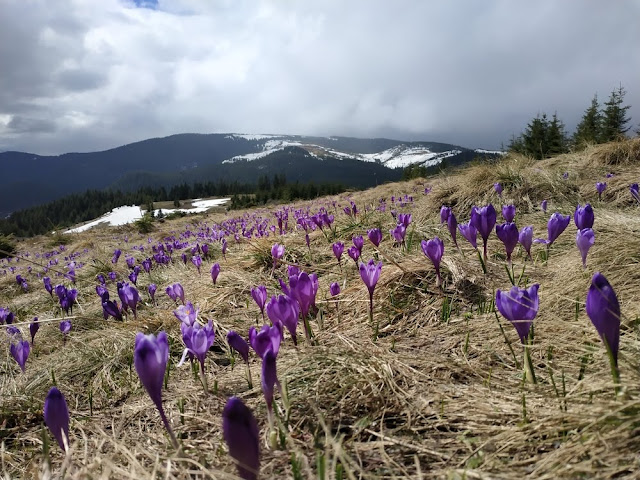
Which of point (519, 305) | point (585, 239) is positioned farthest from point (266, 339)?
point (585, 239)

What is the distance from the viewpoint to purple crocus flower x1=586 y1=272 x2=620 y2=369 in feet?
3.62

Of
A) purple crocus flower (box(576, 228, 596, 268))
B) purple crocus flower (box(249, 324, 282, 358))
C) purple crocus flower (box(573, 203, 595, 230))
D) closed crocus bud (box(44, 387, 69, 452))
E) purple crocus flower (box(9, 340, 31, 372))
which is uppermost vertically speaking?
purple crocus flower (box(573, 203, 595, 230))

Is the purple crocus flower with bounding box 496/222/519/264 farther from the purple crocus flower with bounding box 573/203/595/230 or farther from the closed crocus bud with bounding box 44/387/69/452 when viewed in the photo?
the closed crocus bud with bounding box 44/387/69/452

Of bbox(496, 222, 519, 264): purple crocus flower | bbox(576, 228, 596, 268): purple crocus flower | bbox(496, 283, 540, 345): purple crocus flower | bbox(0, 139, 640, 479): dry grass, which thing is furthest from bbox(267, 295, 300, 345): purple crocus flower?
bbox(576, 228, 596, 268): purple crocus flower

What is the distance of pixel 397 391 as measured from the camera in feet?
4.99

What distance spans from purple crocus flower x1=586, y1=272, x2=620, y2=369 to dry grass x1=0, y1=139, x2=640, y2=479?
10 centimetres

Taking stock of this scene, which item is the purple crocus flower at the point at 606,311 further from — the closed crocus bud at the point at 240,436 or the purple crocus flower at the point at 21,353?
the purple crocus flower at the point at 21,353

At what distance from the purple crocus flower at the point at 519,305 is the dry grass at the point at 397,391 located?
0.34 ft

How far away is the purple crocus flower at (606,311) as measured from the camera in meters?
1.10

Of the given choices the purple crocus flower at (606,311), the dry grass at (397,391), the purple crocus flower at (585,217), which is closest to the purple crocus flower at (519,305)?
the dry grass at (397,391)

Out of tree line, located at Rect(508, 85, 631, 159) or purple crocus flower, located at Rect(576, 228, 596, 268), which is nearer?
purple crocus flower, located at Rect(576, 228, 596, 268)

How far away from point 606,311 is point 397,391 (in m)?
0.76

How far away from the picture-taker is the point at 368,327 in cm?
235

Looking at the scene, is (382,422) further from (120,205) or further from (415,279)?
(120,205)
